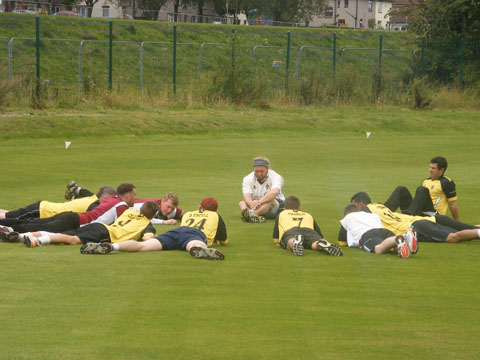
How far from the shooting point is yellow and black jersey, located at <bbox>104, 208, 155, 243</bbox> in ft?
37.4

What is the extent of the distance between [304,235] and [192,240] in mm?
1675

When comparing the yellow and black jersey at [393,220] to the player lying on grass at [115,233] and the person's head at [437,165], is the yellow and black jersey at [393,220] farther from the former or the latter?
the player lying on grass at [115,233]

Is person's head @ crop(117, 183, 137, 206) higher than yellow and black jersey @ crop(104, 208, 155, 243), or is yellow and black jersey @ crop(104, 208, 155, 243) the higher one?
person's head @ crop(117, 183, 137, 206)

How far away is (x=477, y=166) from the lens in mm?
23406

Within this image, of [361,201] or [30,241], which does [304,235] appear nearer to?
[361,201]

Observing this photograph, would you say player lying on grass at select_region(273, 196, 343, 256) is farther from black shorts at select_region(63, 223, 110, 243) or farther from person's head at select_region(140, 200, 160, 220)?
black shorts at select_region(63, 223, 110, 243)

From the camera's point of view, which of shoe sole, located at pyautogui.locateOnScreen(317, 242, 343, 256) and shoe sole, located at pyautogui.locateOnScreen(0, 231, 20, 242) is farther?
shoe sole, located at pyautogui.locateOnScreen(0, 231, 20, 242)

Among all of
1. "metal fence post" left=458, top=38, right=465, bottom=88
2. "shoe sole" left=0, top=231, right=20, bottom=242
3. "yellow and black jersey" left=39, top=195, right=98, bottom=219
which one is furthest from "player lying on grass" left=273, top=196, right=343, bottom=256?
"metal fence post" left=458, top=38, right=465, bottom=88

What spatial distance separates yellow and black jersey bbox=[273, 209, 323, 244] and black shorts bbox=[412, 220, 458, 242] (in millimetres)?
1654

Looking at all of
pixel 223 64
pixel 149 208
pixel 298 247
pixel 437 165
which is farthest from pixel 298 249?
pixel 223 64

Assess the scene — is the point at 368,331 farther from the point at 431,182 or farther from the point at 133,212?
the point at 431,182

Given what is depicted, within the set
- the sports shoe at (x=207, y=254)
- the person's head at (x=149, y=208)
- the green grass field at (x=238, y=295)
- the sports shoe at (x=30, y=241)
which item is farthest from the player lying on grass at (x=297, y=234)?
the sports shoe at (x=30, y=241)

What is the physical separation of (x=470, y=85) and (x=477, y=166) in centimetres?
2197

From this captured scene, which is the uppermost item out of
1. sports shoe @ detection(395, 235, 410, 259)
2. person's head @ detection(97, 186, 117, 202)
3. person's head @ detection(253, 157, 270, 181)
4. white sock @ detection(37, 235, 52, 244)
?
person's head @ detection(253, 157, 270, 181)
